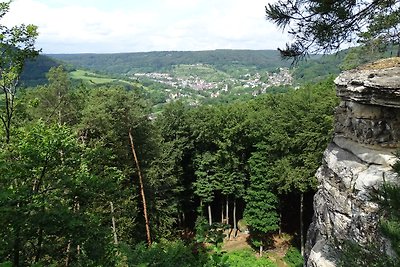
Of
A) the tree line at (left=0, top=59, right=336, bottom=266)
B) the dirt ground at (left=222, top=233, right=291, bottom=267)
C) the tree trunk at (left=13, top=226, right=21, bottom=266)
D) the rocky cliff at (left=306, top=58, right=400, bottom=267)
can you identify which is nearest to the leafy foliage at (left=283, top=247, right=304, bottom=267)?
the dirt ground at (left=222, top=233, right=291, bottom=267)

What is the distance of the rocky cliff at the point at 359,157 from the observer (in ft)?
24.4

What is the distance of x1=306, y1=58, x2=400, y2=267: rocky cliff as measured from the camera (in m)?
7.45

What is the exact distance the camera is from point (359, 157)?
8.30m

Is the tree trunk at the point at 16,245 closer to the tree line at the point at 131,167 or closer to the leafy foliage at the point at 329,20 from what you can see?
the tree line at the point at 131,167

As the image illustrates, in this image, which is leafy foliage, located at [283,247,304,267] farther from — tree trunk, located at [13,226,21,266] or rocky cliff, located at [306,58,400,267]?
tree trunk, located at [13,226,21,266]

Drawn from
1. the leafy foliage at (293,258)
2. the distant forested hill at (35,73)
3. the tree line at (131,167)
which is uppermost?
the distant forested hill at (35,73)

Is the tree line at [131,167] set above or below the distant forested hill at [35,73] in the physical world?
below

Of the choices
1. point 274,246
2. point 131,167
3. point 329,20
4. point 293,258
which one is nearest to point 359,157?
point 329,20

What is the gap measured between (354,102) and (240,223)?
18.3 meters

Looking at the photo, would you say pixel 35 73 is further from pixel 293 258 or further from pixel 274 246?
pixel 293 258

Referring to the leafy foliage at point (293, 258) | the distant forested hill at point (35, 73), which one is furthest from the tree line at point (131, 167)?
the distant forested hill at point (35, 73)

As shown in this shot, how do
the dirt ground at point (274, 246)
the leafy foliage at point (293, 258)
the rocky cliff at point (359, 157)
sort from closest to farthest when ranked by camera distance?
the rocky cliff at point (359, 157) < the leafy foliage at point (293, 258) < the dirt ground at point (274, 246)

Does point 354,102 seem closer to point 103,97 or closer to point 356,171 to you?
point 356,171

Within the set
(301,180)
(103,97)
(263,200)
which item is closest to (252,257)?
(263,200)
